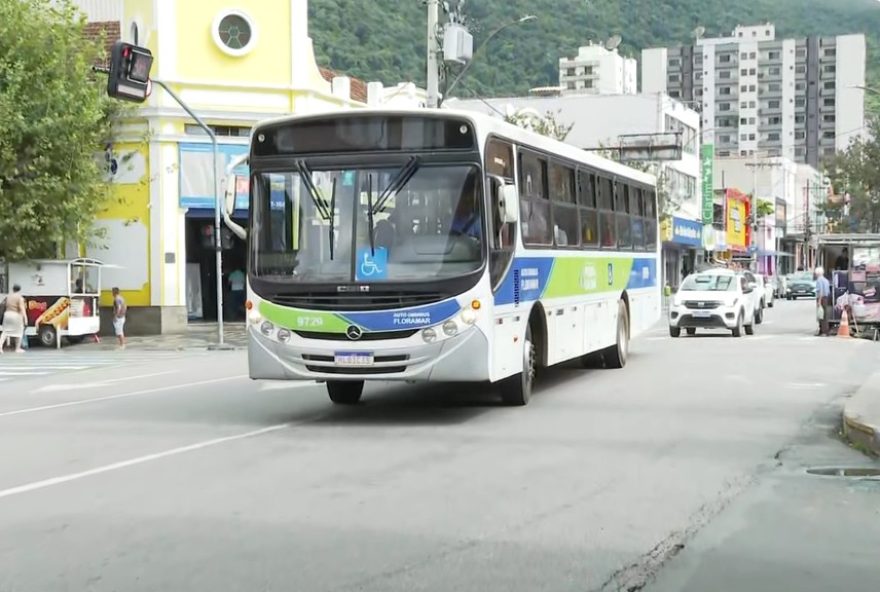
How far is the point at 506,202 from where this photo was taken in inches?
467

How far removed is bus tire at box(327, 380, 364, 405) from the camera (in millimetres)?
13656

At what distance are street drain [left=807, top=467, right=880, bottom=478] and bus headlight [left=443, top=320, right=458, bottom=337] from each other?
3747 mm

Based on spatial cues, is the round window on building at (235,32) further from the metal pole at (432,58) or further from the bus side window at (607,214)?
the bus side window at (607,214)

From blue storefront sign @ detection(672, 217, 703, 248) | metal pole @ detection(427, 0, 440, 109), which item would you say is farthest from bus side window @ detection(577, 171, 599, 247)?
blue storefront sign @ detection(672, 217, 703, 248)

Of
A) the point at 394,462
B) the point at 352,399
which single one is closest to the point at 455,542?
the point at 394,462

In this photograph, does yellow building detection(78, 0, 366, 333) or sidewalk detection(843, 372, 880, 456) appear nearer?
sidewalk detection(843, 372, 880, 456)

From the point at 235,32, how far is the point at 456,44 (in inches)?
379

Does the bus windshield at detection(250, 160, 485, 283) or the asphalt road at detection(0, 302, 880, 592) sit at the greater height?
the bus windshield at detection(250, 160, 485, 283)

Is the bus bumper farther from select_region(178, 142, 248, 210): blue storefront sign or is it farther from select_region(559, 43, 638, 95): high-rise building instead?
select_region(559, 43, 638, 95): high-rise building

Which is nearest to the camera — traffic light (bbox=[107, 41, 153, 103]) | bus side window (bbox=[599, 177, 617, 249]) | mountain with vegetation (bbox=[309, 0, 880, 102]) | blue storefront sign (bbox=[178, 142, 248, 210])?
bus side window (bbox=[599, 177, 617, 249])

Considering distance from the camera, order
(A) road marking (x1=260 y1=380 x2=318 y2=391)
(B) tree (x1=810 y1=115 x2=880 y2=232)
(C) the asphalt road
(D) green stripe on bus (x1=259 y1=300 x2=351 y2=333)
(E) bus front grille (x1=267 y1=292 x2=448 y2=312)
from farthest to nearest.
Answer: (B) tree (x1=810 y1=115 x2=880 y2=232), (A) road marking (x1=260 y1=380 x2=318 y2=391), (D) green stripe on bus (x1=259 y1=300 x2=351 y2=333), (E) bus front grille (x1=267 y1=292 x2=448 y2=312), (C) the asphalt road

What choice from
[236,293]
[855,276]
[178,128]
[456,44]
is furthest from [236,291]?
[855,276]

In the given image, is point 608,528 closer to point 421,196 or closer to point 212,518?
point 212,518

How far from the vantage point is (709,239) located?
7544cm
